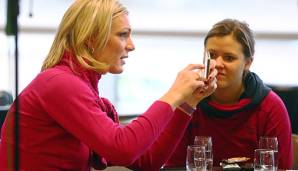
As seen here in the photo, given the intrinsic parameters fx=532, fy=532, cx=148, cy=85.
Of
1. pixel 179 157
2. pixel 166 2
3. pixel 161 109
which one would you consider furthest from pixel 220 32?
pixel 166 2

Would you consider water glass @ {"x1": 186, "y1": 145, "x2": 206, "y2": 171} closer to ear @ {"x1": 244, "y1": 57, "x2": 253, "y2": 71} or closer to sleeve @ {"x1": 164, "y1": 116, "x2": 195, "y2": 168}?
sleeve @ {"x1": 164, "y1": 116, "x2": 195, "y2": 168}

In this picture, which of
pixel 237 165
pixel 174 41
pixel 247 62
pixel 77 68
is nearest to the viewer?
pixel 77 68

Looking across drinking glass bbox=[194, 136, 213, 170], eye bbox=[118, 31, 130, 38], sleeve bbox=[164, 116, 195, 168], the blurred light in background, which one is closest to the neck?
sleeve bbox=[164, 116, 195, 168]

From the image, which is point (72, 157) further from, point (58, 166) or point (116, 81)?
point (116, 81)

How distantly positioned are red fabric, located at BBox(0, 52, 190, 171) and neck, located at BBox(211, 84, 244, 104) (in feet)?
2.56

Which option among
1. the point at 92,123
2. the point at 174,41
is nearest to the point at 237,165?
the point at 92,123

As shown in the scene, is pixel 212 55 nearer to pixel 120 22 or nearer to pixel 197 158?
pixel 197 158

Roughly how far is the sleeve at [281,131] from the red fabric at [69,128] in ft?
2.51

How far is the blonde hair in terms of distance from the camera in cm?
145

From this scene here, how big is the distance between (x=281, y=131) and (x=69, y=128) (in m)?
0.99

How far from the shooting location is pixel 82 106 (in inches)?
53.8

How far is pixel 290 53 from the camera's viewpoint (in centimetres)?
498

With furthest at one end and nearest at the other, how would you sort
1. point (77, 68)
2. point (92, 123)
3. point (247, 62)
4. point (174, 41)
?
point (174, 41) < point (247, 62) < point (77, 68) < point (92, 123)

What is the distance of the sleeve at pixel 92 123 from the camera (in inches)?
53.3
